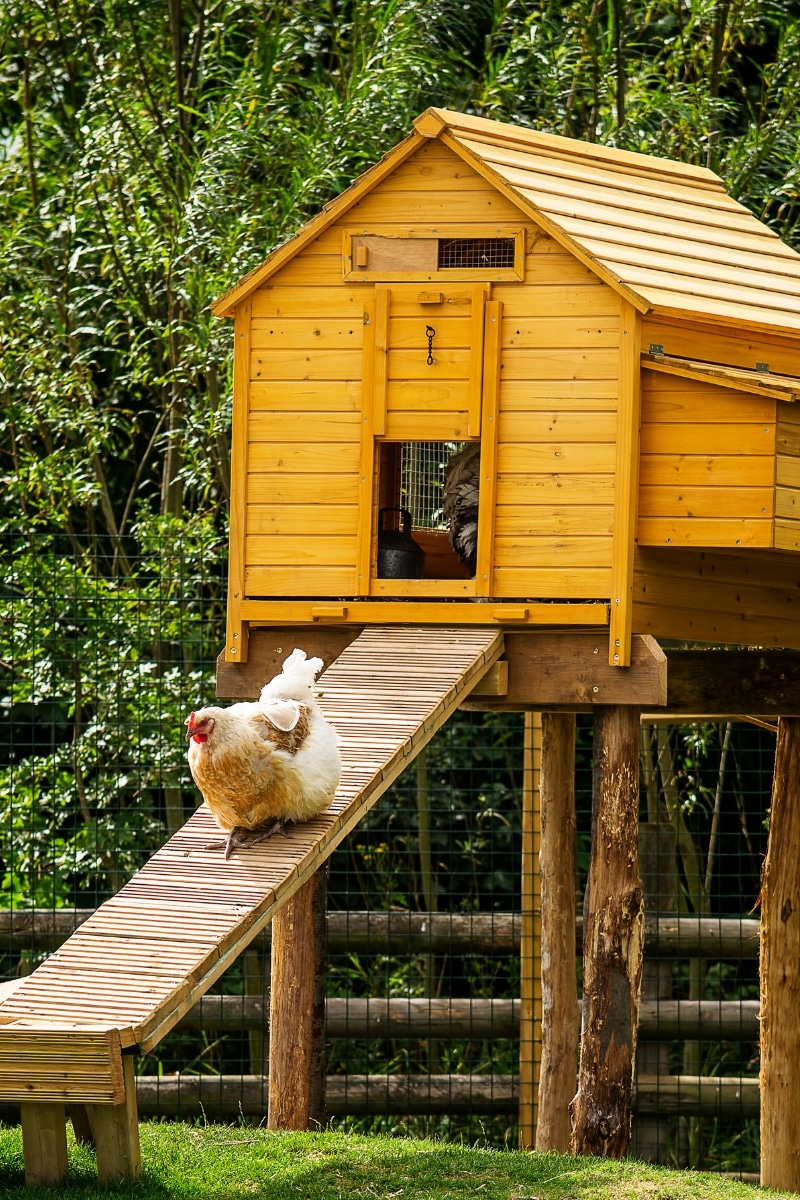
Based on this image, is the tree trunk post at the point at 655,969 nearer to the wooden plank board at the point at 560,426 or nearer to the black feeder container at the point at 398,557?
the black feeder container at the point at 398,557

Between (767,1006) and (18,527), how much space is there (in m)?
5.38

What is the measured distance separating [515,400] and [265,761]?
2.13 m

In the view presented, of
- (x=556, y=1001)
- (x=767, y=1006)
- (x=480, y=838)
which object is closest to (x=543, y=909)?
(x=556, y=1001)

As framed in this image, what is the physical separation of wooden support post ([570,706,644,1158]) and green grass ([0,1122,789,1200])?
294mm

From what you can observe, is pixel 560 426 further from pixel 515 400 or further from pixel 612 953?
pixel 612 953

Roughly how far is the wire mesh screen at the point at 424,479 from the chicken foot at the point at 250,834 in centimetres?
284

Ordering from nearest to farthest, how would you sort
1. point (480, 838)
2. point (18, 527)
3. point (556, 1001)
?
point (556, 1001), point (18, 527), point (480, 838)

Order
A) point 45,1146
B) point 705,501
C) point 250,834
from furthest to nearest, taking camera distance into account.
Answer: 1. point 705,501
2. point 250,834
3. point 45,1146

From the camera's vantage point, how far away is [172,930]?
6.51 meters

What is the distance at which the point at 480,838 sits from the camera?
12.2 meters

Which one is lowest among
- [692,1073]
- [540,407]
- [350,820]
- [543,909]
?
[692,1073]

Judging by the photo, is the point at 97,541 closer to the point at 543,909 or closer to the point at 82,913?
the point at 82,913

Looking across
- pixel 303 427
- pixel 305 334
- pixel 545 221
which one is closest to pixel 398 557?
pixel 303 427

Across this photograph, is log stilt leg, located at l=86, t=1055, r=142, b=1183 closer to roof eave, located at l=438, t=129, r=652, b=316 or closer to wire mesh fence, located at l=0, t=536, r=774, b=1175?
roof eave, located at l=438, t=129, r=652, b=316
